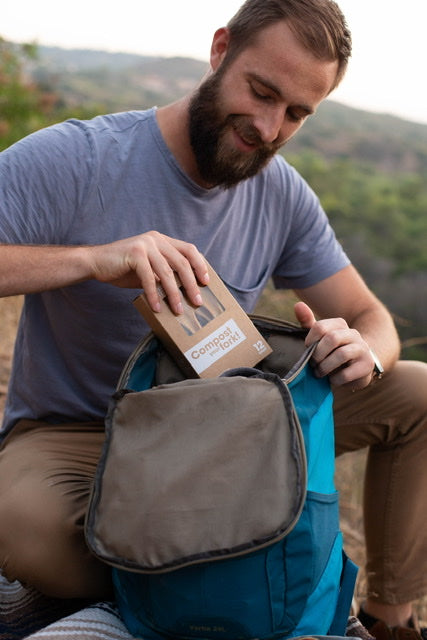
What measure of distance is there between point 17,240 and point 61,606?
3.07 feet

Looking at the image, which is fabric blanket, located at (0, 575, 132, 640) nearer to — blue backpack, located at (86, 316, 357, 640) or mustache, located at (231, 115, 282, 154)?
blue backpack, located at (86, 316, 357, 640)

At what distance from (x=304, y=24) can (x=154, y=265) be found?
872 mm

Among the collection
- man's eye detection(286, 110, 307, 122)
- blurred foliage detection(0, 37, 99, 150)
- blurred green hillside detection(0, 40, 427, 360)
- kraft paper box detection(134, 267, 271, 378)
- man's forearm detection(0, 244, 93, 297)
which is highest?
man's eye detection(286, 110, 307, 122)

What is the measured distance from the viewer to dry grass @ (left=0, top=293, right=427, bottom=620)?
275 cm

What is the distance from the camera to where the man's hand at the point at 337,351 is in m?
1.58

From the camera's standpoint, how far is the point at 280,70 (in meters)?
1.95

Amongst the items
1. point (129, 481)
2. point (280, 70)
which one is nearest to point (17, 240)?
point (129, 481)

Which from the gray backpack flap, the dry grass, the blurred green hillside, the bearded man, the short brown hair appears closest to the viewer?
the gray backpack flap

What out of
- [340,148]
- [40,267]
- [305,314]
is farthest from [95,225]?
[340,148]

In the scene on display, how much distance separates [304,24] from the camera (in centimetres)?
194

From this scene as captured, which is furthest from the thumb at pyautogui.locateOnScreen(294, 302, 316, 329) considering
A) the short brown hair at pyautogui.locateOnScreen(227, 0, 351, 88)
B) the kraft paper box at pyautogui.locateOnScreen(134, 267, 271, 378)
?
the short brown hair at pyautogui.locateOnScreen(227, 0, 351, 88)

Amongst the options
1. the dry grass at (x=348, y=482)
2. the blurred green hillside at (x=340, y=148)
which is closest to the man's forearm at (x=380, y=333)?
the dry grass at (x=348, y=482)

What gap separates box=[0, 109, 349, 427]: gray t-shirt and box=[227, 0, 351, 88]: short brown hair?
1.14 feet

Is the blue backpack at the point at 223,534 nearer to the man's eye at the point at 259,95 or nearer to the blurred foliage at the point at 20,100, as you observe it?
the man's eye at the point at 259,95
